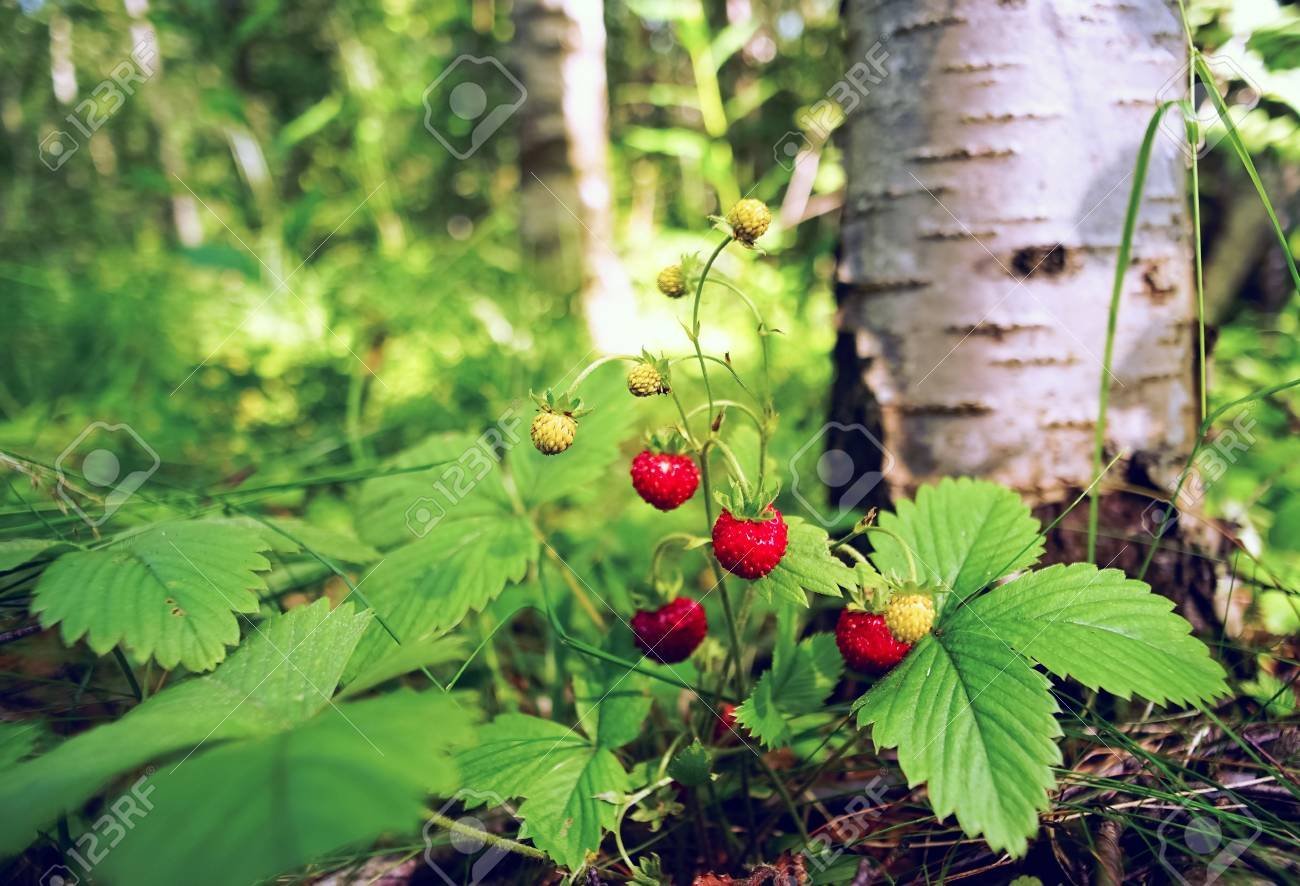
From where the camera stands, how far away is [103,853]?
0.70 metres

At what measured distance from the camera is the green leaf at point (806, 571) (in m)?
0.68

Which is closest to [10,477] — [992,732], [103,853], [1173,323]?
[103,853]

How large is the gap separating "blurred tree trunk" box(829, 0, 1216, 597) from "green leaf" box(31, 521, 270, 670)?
906mm

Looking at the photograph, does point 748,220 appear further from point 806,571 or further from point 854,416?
point 854,416

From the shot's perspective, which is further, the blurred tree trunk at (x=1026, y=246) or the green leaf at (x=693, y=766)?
the blurred tree trunk at (x=1026, y=246)

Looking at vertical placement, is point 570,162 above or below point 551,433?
above

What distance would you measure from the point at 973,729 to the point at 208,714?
704 mm

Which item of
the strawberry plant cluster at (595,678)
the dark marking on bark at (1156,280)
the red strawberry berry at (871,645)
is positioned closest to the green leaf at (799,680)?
the strawberry plant cluster at (595,678)

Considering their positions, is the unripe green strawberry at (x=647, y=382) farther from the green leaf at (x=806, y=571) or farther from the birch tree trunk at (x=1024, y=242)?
the birch tree trunk at (x=1024, y=242)

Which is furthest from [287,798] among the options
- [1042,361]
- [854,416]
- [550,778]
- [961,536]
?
[1042,361]

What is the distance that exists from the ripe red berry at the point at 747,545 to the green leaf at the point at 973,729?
18 centimetres

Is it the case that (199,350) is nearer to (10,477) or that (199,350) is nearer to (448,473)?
(10,477)

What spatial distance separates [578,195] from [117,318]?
1833mm

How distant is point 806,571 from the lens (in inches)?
27.4
